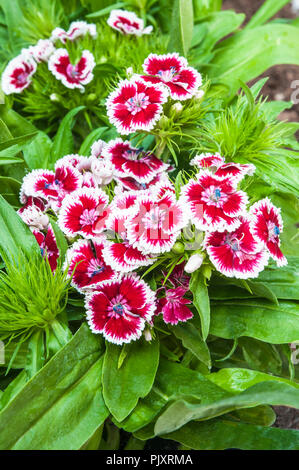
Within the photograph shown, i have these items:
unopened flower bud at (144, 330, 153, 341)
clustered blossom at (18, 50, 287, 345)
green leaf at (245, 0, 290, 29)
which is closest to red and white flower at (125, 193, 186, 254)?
clustered blossom at (18, 50, 287, 345)

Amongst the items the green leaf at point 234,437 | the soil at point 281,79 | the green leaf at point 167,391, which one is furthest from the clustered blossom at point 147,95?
the soil at point 281,79

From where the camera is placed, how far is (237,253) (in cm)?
104

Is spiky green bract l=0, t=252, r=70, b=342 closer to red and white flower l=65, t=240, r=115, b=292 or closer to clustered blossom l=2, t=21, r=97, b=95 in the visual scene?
red and white flower l=65, t=240, r=115, b=292

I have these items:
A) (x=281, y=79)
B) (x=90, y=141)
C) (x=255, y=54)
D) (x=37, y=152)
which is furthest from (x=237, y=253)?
(x=281, y=79)

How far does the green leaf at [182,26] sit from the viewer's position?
59.0 inches

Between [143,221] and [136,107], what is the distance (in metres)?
0.31

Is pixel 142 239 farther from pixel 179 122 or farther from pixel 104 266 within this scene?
pixel 179 122

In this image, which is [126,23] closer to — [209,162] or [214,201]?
[209,162]

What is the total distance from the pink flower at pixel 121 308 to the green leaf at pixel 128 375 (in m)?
0.08

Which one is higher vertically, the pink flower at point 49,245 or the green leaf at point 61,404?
the pink flower at point 49,245

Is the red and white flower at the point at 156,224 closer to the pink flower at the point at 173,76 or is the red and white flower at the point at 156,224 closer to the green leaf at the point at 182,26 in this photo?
the pink flower at the point at 173,76
